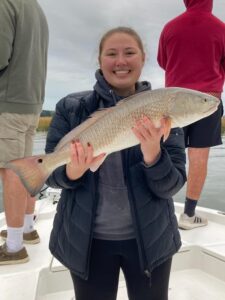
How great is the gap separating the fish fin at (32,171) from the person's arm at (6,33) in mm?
1387

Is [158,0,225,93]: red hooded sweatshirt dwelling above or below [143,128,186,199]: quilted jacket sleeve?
above

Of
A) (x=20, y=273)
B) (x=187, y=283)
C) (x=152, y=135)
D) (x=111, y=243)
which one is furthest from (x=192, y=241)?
(x=152, y=135)

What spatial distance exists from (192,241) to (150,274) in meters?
1.62

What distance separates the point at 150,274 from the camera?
1.84 m

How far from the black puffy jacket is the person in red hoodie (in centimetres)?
176

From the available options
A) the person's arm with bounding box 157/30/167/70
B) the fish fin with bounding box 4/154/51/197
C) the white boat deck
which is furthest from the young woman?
the person's arm with bounding box 157/30/167/70

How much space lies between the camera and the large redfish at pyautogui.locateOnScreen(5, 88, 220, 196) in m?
1.72

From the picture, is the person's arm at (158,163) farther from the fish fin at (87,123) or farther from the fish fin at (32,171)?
the fish fin at (32,171)

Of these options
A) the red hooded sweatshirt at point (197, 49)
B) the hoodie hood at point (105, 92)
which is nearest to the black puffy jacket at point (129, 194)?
the hoodie hood at point (105, 92)

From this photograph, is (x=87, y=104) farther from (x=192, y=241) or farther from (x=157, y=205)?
(x=192, y=241)

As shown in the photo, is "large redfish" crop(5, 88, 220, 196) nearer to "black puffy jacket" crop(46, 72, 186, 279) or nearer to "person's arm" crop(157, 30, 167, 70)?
"black puffy jacket" crop(46, 72, 186, 279)

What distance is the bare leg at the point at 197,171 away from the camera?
3.67 meters

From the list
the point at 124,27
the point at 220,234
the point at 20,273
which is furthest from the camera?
the point at 220,234

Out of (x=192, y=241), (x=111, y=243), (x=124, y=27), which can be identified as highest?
(x=124, y=27)
